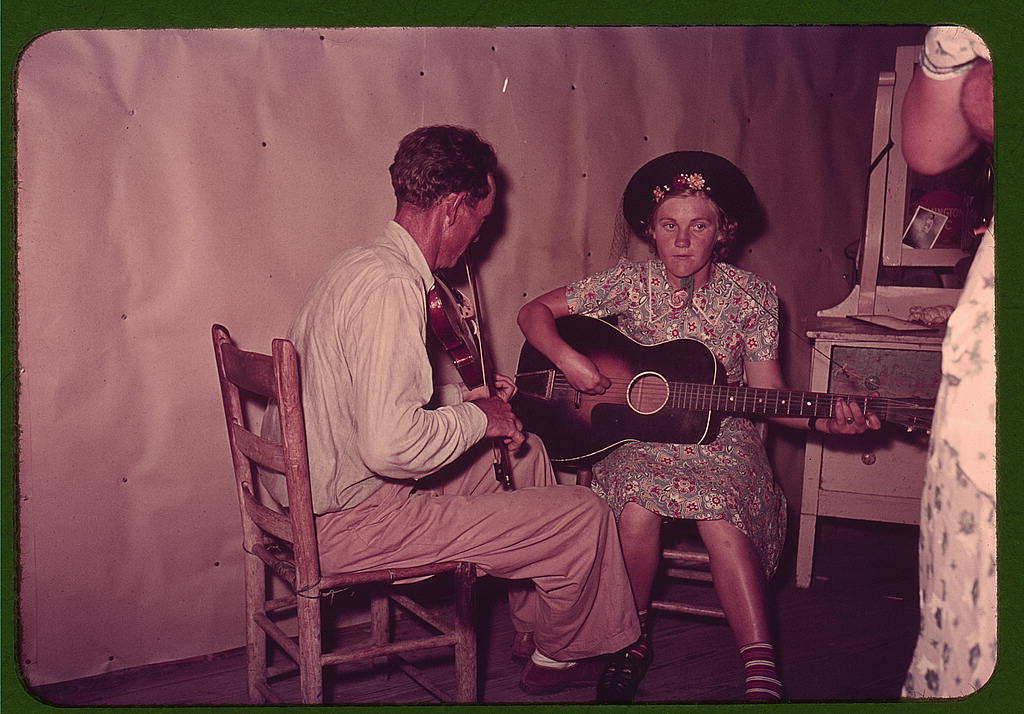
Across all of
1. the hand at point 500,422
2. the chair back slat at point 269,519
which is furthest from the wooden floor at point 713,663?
the hand at point 500,422

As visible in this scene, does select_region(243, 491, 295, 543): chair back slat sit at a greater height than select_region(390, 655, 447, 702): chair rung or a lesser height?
greater

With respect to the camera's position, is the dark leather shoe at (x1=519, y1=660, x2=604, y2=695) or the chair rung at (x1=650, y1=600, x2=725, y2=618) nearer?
the dark leather shoe at (x1=519, y1=660, x2=604, y2=695)

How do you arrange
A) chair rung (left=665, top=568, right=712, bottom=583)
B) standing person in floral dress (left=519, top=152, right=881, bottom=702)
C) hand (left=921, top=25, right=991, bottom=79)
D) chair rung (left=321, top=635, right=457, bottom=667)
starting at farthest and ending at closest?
chair rung (left=665, top=568, right=712, bottom=583)
standing person in floral dress (left=519, top=152, right=881, bottom=702)
chair rung (left=321, top=635, right=457, bottom=667)
hand (left=921, top=25, right=991, bottom=79)

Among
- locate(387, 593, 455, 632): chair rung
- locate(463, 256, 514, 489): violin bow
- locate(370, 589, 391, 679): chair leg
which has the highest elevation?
locate(463, 256, 514, 489): violin bow

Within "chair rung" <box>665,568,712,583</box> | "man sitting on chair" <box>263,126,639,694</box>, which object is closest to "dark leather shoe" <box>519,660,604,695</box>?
"man sitting on chair" <box>263,126,639,694</box>

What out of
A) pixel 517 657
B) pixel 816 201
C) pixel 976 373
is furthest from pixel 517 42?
pixel 517 657

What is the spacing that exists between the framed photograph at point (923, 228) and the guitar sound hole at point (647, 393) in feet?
3.31

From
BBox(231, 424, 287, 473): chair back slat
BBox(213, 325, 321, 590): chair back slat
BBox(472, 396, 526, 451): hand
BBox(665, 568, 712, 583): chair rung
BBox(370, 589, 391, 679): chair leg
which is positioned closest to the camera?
BBox(213, 325, 321, 590): chair back slat

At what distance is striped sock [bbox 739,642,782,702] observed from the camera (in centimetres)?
221

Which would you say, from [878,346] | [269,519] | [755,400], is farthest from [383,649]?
[878,346]

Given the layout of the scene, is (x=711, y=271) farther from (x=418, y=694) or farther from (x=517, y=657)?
(x=418, y=694)

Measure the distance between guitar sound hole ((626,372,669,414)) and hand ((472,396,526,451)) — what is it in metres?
0.45

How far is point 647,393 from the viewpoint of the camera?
2.55 metres

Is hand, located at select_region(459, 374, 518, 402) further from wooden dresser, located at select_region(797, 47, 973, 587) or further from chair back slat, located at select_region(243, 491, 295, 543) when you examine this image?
wooden dresser, located at select_region(797, 47, 973, 587)
